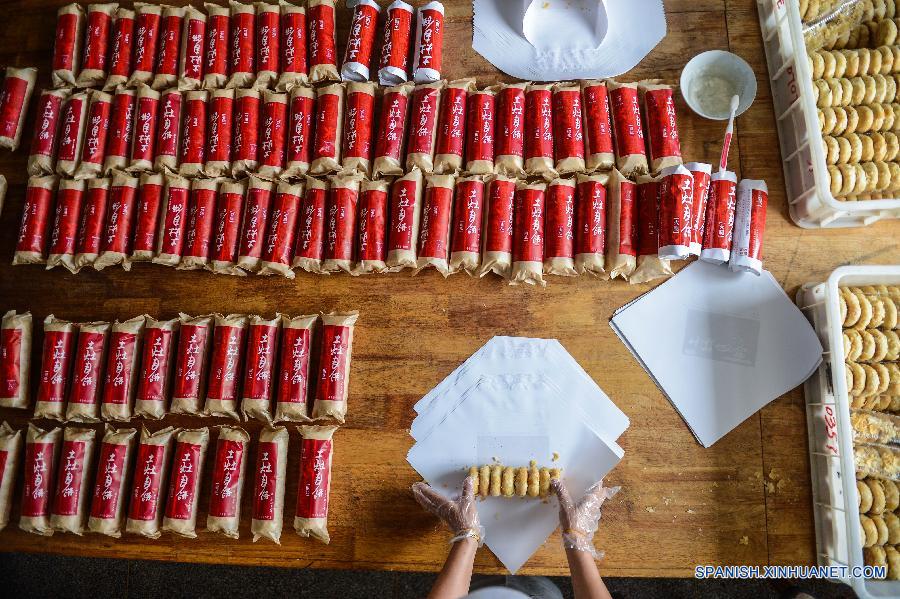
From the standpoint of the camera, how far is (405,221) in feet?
7.81

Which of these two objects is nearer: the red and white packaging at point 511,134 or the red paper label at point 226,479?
the red paper label at point 226,479

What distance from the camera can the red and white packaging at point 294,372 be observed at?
7.64 ft

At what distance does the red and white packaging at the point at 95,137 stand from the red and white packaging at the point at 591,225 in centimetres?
212

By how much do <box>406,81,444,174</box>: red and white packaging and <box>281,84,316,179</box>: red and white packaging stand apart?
0.44 metres

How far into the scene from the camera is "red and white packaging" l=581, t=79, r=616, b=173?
2391 millimetres

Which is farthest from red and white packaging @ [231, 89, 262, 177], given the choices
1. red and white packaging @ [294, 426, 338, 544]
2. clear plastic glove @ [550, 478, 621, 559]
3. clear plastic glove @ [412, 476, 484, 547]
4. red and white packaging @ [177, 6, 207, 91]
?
clear plastic glove @ [550, 478, 621, 559]

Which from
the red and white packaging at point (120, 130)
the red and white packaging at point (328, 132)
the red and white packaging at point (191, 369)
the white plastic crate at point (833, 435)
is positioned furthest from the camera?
the red and white packaging at point (120, 130)

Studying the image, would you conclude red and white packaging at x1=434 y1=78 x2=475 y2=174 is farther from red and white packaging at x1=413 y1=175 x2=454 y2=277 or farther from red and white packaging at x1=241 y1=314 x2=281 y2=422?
red and white packaging at x1=241 y1=314 x2=281 y2=422

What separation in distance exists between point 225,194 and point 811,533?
8.94ft

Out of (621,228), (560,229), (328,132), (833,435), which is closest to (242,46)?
(328,132)

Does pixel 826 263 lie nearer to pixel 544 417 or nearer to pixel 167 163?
pixel 544 417

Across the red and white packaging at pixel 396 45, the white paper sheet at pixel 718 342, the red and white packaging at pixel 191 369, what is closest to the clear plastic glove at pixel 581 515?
the white paper sheet at pixel 718 342

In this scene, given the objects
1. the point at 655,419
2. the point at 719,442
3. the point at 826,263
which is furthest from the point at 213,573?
the point at 826,263

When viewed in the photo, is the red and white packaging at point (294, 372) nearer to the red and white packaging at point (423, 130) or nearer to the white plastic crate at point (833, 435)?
the red and white packaging at point (423, 130)
